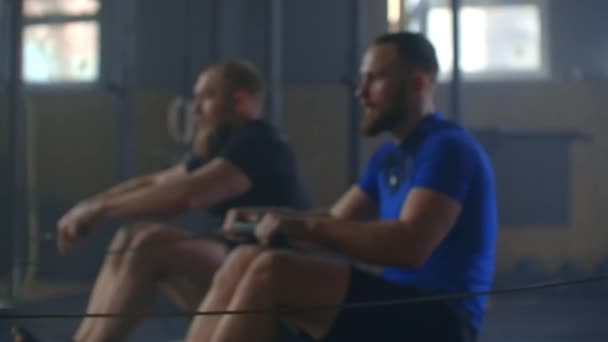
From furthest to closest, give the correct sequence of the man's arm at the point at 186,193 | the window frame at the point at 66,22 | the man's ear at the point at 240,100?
1. the window frame at the point at 66,22
2. the man's ear at the point at 240,100
3. the man's arm at the point at 186,193

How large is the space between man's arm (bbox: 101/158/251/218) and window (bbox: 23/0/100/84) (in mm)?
1932

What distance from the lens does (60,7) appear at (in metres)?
3.43

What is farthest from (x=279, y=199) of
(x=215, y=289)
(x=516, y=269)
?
(x=516, y=269)

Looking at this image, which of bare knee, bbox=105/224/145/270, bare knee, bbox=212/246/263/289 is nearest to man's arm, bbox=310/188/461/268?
bare knee, bbox=212/246/263/289

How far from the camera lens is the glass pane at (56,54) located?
339 cm

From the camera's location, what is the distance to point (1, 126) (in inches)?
116

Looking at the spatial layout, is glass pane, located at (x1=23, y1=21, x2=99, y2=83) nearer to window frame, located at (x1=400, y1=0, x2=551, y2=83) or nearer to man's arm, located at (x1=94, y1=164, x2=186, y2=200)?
window frame, located at (x1=400, y1=0, x2=551, y2=83)

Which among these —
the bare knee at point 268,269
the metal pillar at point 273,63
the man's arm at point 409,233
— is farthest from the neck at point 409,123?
the metal pillar at point 273,63

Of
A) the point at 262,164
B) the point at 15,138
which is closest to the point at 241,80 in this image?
the point at 262,164

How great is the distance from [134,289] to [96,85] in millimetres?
1939

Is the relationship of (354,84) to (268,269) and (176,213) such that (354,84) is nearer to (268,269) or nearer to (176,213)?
(176,213)

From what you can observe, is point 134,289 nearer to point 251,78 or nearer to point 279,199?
point 279,199

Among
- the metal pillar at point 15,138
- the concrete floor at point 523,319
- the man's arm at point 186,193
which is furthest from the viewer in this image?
the metal pillar at point 15,138

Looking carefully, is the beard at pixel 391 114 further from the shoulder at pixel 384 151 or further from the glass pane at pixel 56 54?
the glass pane at pixel 56 54
